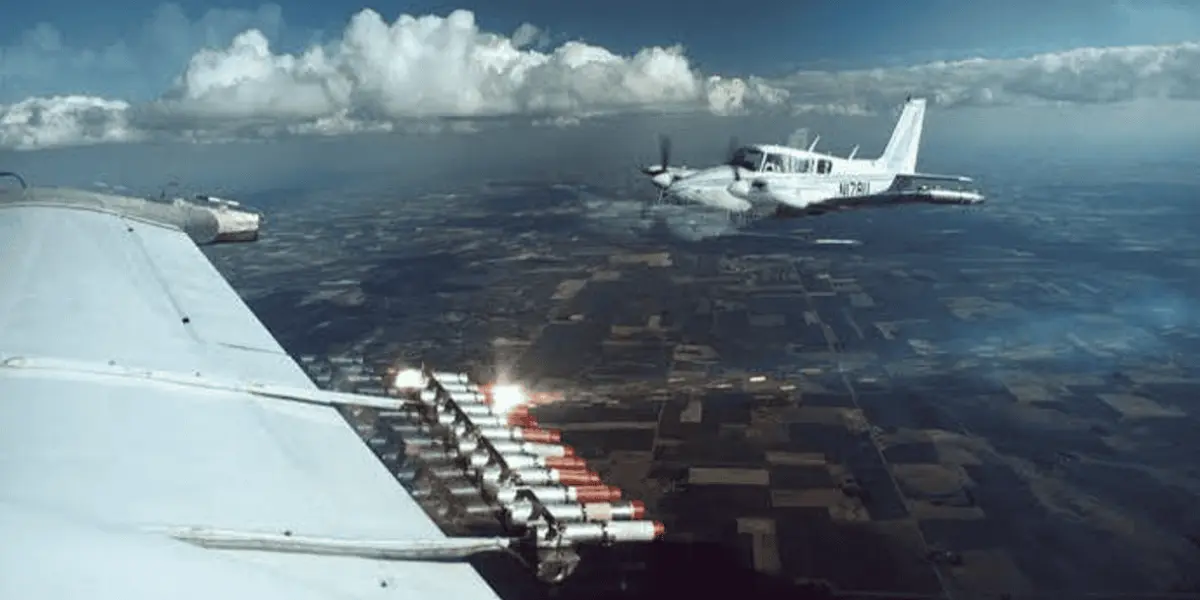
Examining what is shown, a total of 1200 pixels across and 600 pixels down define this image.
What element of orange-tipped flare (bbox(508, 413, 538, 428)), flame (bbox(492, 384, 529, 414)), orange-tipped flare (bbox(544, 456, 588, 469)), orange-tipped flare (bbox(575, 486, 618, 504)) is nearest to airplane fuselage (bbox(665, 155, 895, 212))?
flame (bbox(492, 384, 529, 414))

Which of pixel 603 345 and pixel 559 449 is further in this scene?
pixel 603 345

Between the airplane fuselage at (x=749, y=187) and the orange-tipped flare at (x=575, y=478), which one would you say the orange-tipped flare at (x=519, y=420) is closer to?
the orange-tipped flare at (x=575, y=478)

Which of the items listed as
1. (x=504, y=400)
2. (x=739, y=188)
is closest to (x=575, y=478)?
(x=504, y=400)

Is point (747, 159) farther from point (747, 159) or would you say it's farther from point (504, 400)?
→ point (504, 400)

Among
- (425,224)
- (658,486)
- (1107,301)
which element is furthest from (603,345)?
(425,224)

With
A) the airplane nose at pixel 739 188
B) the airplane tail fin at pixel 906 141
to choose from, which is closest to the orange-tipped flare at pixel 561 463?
the airplane nose at pixel 739 188

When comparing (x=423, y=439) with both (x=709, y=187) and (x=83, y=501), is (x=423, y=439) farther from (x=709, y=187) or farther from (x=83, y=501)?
(x=709, y=187)

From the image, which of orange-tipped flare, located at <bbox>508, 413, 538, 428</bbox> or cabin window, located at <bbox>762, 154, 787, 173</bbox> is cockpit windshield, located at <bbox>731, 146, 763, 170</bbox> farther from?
orange-tipped flare, located at <bbox>508, 413, 538, 428</bbox>

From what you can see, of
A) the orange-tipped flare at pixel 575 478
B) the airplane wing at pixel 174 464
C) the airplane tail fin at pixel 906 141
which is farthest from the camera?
the airplane tail fin at pixel 906 141
